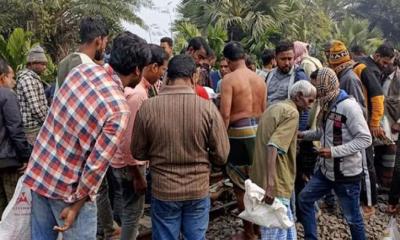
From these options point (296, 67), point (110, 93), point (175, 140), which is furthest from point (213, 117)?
→ point (296, 67)

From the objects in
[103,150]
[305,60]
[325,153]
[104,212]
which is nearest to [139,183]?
[104,212]

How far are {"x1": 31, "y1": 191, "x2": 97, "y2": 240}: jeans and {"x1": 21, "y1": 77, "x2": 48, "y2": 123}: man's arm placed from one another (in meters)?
2.35

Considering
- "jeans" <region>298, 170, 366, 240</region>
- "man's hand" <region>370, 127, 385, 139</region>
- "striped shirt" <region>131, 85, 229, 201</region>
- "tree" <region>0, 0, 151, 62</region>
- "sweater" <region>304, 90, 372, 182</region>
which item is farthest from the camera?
"tree" <region>0, 0, 151, 62</region>

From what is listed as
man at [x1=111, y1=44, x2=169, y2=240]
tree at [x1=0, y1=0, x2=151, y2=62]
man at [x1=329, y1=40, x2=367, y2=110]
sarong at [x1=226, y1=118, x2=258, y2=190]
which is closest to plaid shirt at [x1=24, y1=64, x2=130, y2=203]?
man at [x1=111, y1=44, x2=169, y2=240]

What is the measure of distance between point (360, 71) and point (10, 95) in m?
3.70

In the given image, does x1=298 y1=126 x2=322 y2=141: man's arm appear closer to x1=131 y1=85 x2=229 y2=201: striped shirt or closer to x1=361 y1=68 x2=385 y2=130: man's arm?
x1=361 y1=68 x2=385 y2=130: man's arm

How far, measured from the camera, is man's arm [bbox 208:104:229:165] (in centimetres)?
292

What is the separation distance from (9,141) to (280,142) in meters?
2.33

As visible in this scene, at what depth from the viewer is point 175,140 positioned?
288 cm

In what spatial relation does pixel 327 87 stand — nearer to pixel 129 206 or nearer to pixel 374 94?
pixel 374 94

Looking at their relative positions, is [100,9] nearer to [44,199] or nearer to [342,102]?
[342,102]

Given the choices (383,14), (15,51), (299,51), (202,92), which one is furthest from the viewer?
(383,14)

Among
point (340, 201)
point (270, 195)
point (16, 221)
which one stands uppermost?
point (16, 221)

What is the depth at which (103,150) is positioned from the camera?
2180mm
